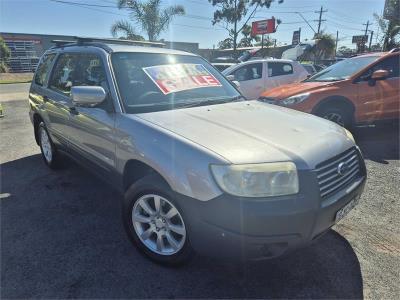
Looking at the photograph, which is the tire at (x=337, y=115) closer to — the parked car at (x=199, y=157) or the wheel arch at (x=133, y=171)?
the parked car at (x=199, y=157)

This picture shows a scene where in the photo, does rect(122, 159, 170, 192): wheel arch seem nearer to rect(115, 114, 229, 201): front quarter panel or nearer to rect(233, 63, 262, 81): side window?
rect(115, 114, 229, 201): front quarter panel

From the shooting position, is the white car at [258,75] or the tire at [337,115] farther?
the white car at [258,75]

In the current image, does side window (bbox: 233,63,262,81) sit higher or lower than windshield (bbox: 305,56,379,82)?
lower

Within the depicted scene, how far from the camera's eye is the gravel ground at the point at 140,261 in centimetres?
253

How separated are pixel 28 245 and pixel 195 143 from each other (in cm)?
195

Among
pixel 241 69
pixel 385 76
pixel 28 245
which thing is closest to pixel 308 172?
pixel 28 245

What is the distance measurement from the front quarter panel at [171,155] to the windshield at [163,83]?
29 cm

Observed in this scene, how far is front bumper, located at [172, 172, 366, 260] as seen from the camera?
2.17 metres

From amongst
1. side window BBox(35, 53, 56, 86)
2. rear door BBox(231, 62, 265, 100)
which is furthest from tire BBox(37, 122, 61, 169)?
rear door BBox(231, 62, 265, 100)

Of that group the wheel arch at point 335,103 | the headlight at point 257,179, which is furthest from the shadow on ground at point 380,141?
the headlight at point 257,179

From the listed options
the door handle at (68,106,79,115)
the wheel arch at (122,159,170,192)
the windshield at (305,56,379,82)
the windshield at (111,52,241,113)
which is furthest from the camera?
the windshield at (305,56,379,82)

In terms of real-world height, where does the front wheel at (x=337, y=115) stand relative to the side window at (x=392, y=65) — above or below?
below

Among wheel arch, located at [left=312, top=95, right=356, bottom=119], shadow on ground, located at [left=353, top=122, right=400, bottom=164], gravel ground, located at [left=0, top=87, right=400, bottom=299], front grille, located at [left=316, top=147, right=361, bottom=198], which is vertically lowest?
shadow on ground, located at [left=353, top=122, right=400, bottom=164]

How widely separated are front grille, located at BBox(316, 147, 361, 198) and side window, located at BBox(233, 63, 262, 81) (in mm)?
7309
